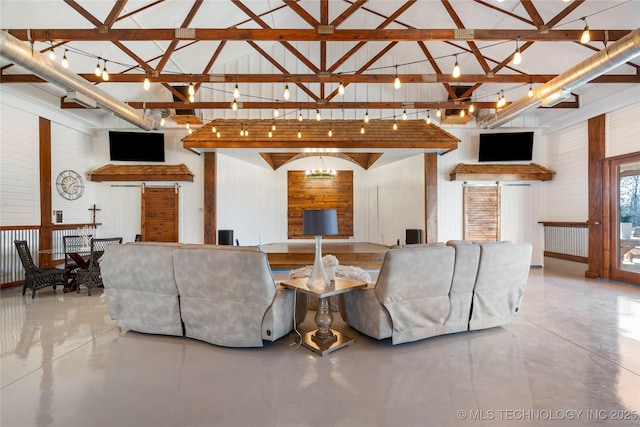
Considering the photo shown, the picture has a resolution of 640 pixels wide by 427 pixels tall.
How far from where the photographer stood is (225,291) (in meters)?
3.18

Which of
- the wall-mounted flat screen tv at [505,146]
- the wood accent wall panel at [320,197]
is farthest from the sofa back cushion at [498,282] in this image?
the wood accent wall panel at [320,197]

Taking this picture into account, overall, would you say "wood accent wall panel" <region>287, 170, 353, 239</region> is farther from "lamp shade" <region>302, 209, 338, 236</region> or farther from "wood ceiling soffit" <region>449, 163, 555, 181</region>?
"lamp shade" <region>302, 209, 338, 236</region>

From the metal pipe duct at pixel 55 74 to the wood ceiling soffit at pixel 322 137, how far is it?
1694 millimetres

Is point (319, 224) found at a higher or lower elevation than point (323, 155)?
lower

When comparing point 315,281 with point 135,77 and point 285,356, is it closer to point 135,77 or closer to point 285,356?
point 285,356

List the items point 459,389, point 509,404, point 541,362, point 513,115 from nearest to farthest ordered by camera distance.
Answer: point 509,404
point 459,389
point 541,362
point 513,115

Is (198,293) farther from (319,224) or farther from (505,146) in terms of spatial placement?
(505,146)

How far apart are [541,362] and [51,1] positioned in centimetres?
763

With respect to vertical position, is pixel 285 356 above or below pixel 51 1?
below

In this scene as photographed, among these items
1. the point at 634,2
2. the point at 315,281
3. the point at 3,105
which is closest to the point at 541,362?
the point at 315,281

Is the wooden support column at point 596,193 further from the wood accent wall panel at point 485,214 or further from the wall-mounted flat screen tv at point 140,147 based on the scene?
the wall-mounted flat screen tv at point 140,147

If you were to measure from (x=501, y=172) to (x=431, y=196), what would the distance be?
189 cm


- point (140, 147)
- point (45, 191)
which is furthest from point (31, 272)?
point (140, 147)

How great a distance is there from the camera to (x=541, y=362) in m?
2.88
